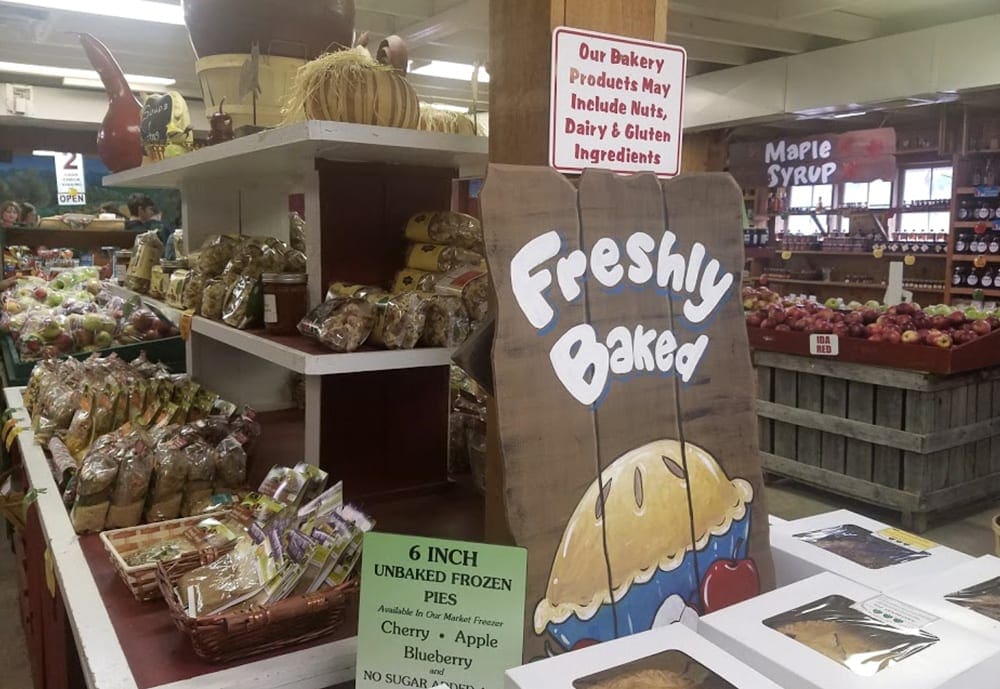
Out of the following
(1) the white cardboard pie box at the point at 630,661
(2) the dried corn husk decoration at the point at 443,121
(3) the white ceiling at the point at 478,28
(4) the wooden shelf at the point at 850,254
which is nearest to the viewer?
(1) the white cardboard pie box at the point at 630,661

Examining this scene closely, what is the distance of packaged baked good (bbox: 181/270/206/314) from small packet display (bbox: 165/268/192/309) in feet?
0.14

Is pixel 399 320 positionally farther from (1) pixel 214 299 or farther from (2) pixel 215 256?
(2) pixel 215 256

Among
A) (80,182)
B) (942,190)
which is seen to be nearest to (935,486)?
(942,190)

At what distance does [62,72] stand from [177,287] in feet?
24.3

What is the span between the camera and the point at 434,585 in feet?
3.90

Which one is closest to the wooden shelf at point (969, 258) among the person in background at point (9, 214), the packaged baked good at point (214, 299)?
the packaged baked good at point (214, 299)

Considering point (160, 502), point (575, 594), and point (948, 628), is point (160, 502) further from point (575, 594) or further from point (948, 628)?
point (948, 628)

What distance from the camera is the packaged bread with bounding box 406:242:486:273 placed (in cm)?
189

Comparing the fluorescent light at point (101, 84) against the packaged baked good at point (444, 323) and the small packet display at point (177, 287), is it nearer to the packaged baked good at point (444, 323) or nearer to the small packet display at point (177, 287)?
the small packet display at point (177, 287)

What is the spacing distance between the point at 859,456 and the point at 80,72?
8.28 m

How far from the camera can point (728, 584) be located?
1.46m

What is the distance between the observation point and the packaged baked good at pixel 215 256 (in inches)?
99.1

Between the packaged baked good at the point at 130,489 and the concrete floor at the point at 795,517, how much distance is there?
1778 millimetres

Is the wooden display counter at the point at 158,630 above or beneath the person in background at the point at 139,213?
beneath
